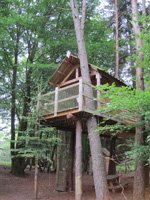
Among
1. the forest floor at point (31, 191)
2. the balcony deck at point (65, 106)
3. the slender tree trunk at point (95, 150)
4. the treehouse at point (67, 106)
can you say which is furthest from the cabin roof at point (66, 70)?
the forest floor at point (31, 191)

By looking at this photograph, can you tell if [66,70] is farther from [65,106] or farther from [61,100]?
[65,106]

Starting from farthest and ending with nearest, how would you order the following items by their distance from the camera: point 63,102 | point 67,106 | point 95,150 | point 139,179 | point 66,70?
point 66,70 → point 63,102 → point 67,106 → point 95,150 → point 139,179

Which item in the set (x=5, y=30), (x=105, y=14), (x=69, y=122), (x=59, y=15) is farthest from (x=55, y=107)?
(x=105, y=14)

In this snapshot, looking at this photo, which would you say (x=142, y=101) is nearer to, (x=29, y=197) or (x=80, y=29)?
(x=80, y=29)

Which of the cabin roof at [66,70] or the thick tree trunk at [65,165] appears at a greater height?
the cabin roof at [66,70]

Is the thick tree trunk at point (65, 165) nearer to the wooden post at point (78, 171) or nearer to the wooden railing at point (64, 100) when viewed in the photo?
the wooden railing at point (64, 100)

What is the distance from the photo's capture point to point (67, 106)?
1101 cm

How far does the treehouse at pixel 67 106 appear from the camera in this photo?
10656 mm

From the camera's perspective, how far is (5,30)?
50.3ft

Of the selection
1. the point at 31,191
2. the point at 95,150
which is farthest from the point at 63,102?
the point at 31,191

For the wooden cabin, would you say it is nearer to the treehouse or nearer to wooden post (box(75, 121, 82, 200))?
the treehouse

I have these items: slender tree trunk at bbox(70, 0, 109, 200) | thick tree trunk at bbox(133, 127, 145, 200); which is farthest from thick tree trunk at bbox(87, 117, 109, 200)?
thick tree trunk at bbox(133, 127, 145, 200)

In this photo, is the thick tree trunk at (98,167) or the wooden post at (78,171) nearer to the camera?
the thick tree trunk at (98,167)

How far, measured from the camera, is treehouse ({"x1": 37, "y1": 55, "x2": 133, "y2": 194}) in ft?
35.0
